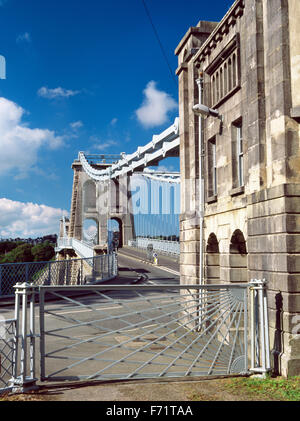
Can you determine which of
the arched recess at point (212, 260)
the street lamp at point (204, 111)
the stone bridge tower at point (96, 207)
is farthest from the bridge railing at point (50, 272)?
the stone bridge tower at point (96, 207)

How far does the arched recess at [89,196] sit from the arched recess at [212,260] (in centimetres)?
6952

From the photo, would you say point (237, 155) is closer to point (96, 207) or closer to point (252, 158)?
point (252, 158)

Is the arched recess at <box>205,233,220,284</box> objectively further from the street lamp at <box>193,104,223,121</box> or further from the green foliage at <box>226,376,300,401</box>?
the green foliage at <box>226,376,300,401</box>

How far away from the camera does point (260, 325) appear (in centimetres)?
689

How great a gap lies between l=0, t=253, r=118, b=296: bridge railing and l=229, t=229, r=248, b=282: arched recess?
5951 millimetres

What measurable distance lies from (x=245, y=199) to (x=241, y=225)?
615 mm

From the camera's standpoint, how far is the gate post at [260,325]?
22.1 ft

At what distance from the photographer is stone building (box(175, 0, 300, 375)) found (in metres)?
7.24

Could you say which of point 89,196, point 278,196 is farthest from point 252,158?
point 89,196

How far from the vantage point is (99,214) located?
81438mm

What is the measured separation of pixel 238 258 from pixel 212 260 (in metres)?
1.82

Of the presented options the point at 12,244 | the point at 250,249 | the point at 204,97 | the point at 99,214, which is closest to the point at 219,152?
the point at 204,97

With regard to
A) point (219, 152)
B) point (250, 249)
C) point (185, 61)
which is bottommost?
point (250, 249)
